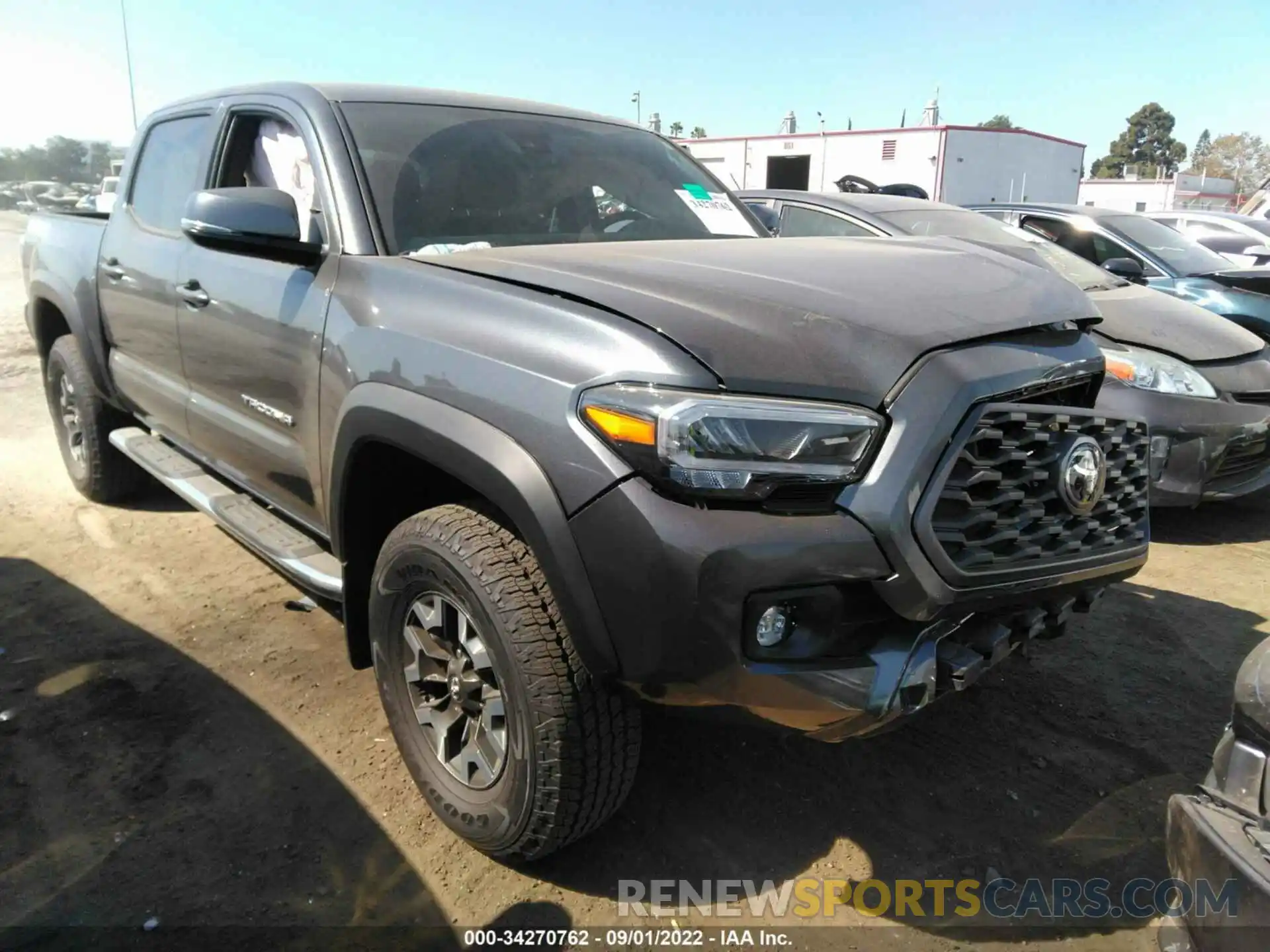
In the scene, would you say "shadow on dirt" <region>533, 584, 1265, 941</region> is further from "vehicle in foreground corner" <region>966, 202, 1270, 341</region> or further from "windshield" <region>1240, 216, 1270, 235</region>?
"windshield" <region>1240, 216, 1270, 235</region>

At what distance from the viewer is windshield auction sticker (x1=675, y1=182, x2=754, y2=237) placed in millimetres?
3348

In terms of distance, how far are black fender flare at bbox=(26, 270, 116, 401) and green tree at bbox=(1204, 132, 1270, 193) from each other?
98431 millimetres

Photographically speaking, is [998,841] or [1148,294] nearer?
[998,841]

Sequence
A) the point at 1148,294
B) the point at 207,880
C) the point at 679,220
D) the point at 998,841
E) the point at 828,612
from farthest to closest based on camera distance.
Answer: the point at 1148,294
the point at 679,220
the point at 998,841
the point at 207,880
the point at 828,612

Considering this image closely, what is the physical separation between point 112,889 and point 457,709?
92cm

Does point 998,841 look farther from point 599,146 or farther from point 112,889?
point 599,146

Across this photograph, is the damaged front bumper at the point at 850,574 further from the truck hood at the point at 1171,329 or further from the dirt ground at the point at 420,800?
the truck hood at the point at 1171,329

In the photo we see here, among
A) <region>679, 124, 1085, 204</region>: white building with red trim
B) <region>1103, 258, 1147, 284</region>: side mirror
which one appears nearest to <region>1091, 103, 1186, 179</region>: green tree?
<region>679, 124, 1085, 204</region>: white building with red trim

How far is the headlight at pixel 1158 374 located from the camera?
451cm

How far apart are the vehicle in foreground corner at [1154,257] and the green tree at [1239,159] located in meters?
92.4

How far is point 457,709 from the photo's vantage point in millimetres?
2361

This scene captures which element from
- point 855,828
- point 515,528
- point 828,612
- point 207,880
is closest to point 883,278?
point 828,612

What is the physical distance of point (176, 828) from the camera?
2.44 m

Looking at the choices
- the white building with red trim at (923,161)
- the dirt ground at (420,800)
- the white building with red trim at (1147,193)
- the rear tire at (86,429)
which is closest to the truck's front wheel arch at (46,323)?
the rear tire at (86,429)
